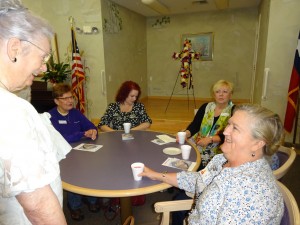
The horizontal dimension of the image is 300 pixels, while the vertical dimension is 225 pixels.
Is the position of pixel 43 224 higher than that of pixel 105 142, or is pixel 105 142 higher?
pixel 43 224

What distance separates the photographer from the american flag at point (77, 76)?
412 cm

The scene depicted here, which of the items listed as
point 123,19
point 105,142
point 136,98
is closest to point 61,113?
point 105,142

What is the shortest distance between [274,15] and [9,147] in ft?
12.3

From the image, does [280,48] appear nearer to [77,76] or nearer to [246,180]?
[246,180]

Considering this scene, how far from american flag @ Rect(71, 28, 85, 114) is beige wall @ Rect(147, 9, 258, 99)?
3.07m

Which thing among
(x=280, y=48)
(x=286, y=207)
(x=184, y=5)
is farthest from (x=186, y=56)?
(x=286, y=207)

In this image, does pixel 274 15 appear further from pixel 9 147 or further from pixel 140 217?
pixel 9 147

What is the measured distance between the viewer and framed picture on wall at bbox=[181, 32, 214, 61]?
20.4 feet

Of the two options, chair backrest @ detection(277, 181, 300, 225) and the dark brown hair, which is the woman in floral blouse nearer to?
the dark brown hair

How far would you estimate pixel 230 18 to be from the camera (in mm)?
5930

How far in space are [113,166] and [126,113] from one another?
108cm

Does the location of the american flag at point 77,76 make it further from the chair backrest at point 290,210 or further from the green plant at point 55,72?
the chair backrest at point 290,210

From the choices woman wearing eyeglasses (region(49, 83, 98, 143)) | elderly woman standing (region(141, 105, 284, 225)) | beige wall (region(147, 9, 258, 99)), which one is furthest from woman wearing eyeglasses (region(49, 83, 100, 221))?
beige wall (region(147, 9, 258, 99))

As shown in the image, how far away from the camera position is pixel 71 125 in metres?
2.21
